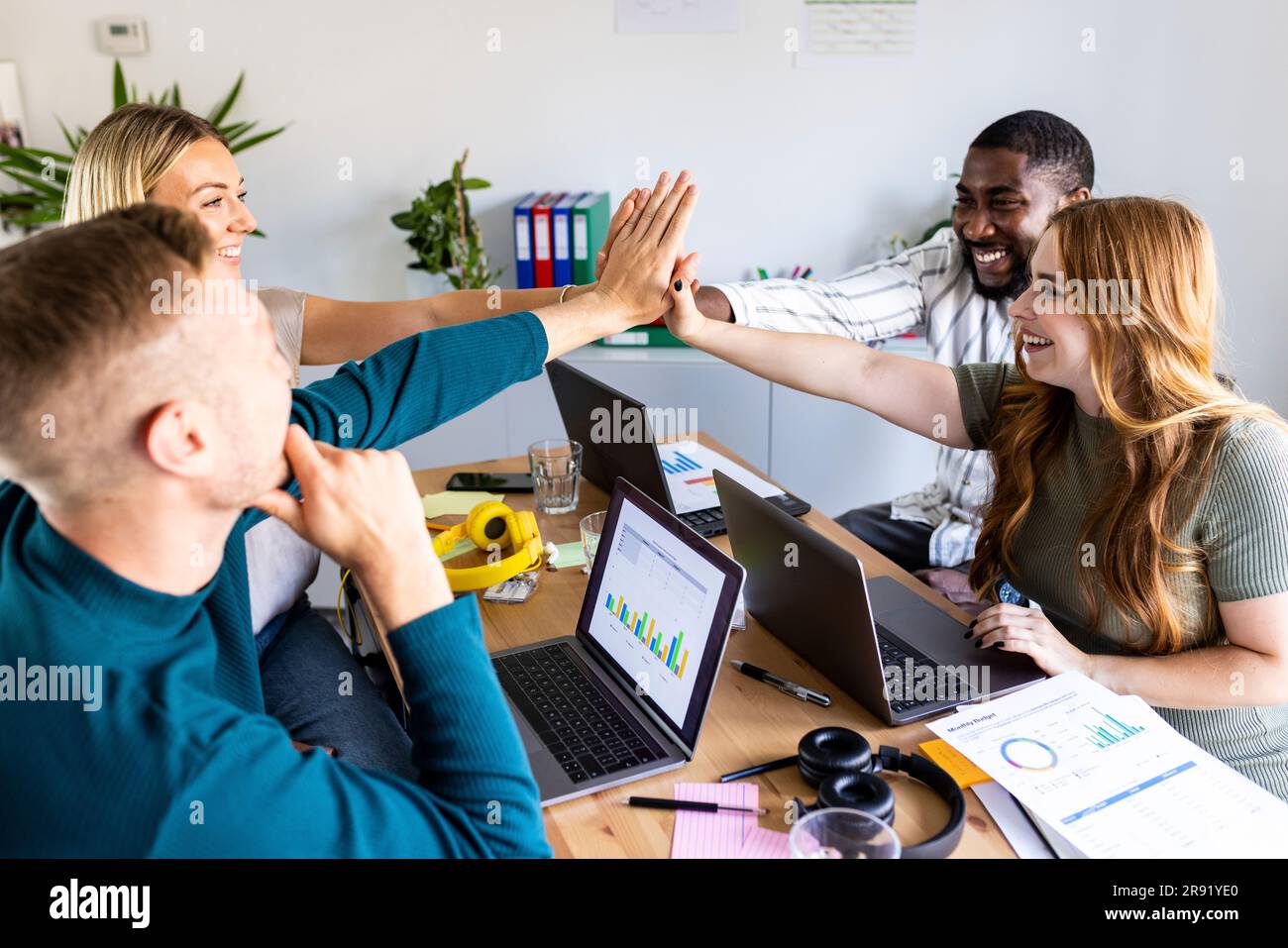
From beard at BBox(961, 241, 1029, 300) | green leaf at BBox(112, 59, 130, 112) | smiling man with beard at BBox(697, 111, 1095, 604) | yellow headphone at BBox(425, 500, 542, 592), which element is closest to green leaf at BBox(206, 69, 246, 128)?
green leaf at BBox(112, 59, 130, 112)

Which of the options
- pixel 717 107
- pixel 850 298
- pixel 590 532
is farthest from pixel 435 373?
pixel 717 107

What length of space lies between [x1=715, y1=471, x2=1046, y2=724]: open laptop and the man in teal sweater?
49 centimetres

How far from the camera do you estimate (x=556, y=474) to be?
212cm

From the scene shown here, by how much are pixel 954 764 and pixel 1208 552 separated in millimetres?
552

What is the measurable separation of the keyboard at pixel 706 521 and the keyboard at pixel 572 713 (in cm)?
47

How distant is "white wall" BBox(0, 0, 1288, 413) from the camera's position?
3.17 meters

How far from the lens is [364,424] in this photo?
150 centimetres

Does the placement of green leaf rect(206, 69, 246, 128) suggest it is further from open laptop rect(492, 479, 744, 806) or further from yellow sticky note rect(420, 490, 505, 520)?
open laptop rect(492, 479, 744, 806)

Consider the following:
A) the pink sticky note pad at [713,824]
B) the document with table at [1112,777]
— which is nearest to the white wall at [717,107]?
the document with table at [1112,777]

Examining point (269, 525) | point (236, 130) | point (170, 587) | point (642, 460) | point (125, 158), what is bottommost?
point (269, 525)

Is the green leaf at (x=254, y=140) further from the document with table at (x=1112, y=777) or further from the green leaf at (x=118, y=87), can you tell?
the document with table at (x=1112, y=777)

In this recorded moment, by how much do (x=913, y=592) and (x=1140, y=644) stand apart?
339 mm

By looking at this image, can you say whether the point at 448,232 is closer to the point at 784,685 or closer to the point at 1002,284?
the point at 1002,284
